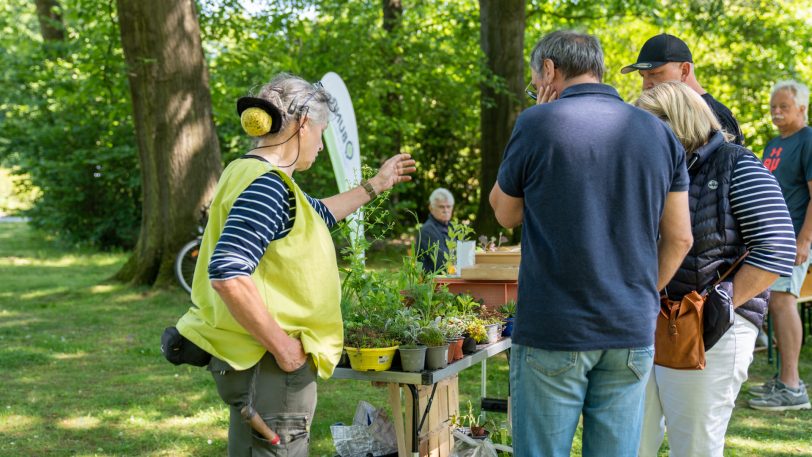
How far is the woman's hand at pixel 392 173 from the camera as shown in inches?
118

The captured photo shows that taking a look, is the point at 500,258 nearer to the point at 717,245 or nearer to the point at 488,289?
the point at 488,289

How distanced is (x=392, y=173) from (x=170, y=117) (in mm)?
6428

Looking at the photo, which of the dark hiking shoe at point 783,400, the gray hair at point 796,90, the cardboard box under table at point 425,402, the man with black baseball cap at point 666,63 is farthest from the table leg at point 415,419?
the gray hair at point 796,90

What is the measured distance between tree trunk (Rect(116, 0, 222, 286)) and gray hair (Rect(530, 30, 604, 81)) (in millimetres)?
7148

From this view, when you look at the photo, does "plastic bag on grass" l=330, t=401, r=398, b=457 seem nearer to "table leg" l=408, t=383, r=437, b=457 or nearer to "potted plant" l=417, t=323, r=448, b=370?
"table leg" l=408, t=383, r=437, b=457

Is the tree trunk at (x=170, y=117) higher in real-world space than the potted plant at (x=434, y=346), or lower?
higher

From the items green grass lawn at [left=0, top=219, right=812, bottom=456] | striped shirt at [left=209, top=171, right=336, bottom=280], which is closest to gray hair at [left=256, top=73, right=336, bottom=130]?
striped shirt at [left=209, top=171, right=336, bottom=280]

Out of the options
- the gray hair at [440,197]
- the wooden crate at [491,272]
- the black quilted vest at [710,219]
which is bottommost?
the wooden crate at [491,272]

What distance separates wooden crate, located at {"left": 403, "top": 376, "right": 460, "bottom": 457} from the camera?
3519 millimetres

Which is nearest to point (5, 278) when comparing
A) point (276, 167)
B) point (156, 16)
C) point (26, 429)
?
point (156, 16)

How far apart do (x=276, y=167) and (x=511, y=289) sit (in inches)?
72.1

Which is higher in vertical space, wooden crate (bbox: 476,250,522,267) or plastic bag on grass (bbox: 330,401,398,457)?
wooden crate (bbox: 476,250,522,267)

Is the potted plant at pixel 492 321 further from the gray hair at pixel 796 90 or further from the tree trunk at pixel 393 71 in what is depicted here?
the tree trunk at pixel 393 71

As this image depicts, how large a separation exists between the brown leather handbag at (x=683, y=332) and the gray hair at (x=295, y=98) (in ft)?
3.91
